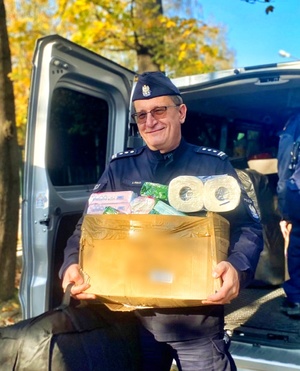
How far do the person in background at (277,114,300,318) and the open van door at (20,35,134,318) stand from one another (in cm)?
123

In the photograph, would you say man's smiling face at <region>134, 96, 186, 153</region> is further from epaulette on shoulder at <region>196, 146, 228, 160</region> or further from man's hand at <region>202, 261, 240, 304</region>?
man's hand at <region>202, 261, 240, 304</region>

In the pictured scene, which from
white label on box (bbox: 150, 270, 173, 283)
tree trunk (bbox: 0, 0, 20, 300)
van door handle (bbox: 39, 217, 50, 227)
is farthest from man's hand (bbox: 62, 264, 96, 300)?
tree trunk (bbox: 0, 0, 20, 300)

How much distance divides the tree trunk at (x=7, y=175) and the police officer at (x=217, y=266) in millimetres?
2342

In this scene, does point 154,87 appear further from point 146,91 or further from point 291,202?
point 291,202

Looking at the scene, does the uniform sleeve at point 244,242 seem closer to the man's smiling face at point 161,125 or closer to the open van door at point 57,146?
the man's smiling face at point 161,125

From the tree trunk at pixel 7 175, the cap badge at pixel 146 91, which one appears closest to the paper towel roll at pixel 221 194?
the cap badge at pixel 146 91

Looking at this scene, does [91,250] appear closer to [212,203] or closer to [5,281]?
[212,203]

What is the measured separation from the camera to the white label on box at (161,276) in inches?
66.2

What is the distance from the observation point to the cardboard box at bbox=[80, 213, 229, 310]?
167cm

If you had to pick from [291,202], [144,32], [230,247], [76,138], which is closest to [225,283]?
[230,247]

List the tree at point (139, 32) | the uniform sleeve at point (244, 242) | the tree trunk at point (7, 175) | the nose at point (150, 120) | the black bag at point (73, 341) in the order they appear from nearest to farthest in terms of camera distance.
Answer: the black bag at point (73, 341)
the uniform sleeve at point (244, 242)
the nose at point (150, 120)
the tree trunk at point (7, 175)
the tree at point (139, 32)

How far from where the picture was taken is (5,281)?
4383 mm

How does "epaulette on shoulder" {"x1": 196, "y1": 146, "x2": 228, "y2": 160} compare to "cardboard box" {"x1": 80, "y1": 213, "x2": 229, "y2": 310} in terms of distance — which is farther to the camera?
"epaulette on shoulder" {"x1": 196, "y1": 146, "x2": 228, "y2": 160}

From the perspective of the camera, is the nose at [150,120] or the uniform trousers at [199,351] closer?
the uniform trousers at [199,351]
